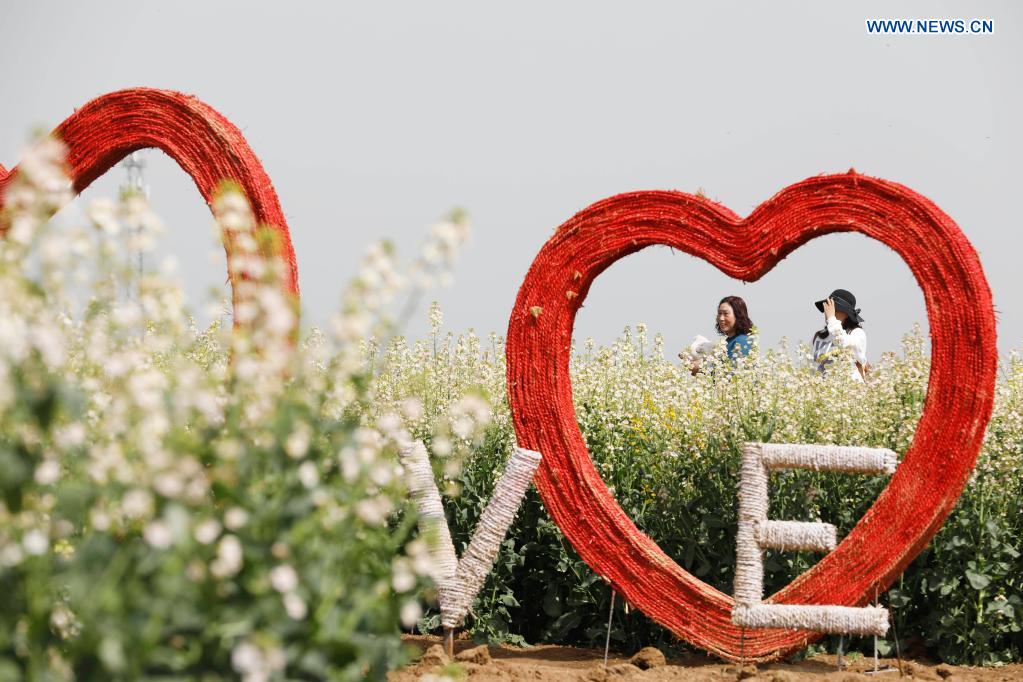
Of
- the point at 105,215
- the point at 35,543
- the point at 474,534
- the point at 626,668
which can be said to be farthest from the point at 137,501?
the point at 626,668

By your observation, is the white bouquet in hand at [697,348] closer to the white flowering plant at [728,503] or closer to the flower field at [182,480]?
the white flowering plant at [728,503]

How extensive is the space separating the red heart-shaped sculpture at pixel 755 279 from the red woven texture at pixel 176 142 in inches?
53.7

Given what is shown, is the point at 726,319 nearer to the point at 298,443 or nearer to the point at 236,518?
the point at 298,443

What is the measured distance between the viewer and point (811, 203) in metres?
6.01

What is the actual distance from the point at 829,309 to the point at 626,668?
481 cm

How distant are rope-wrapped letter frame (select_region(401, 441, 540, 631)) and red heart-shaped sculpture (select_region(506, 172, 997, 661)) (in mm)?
418

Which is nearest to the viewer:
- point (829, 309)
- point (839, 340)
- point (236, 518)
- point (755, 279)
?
point (236, 518)

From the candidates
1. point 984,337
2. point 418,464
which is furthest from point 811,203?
point 418,464

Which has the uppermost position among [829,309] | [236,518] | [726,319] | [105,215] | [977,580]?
[829,309]

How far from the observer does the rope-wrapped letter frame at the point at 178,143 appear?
250 inches

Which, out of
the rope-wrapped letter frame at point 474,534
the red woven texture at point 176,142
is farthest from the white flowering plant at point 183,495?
the red woven texture at point 176,142

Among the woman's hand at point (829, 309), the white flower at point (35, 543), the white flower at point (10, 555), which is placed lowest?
the white flower at point (10, 555)

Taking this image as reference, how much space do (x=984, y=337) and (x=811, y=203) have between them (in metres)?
1.01

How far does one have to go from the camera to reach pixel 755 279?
6164 millimetres
